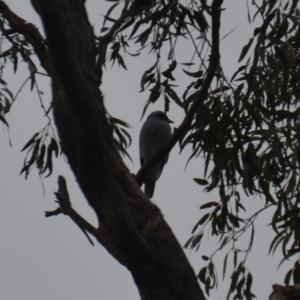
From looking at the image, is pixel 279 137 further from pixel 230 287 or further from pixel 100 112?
pixel 100 112

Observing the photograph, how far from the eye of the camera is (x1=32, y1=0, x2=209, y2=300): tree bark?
178 cm

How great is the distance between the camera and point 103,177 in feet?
6.16

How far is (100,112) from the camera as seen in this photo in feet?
6.29

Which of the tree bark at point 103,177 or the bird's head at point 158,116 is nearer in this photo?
the tree bark at point 103,177

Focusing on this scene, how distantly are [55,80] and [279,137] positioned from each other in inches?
64.4

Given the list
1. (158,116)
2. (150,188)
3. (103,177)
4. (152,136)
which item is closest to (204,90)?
(103,177)

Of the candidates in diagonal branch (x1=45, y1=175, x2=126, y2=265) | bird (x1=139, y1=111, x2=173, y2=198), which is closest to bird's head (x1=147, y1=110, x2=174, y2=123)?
bird (x1=139, y1=111, x2=173, y2=198)

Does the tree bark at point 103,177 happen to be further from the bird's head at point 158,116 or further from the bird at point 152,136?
the bird's head at point 158,116

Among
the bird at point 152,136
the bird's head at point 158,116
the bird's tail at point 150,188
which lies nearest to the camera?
the bird's tail at point 150,188

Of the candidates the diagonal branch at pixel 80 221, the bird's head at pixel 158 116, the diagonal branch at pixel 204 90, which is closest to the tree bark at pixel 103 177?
the diagonal branch at pixel 80 221

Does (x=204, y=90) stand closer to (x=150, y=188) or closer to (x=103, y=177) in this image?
(x=103, y=177)

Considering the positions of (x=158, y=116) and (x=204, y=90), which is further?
(x=158, y=116)

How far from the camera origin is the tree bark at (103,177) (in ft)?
5.84

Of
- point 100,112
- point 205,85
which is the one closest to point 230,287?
point 205,85
